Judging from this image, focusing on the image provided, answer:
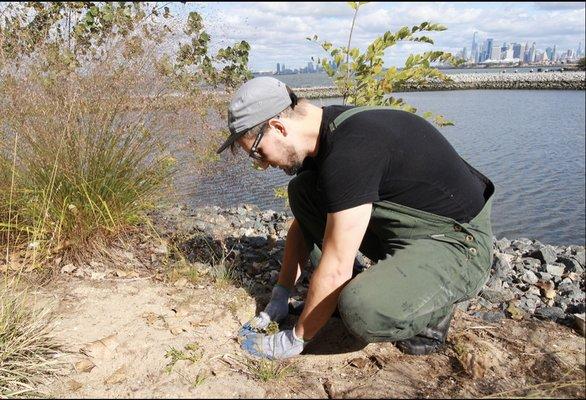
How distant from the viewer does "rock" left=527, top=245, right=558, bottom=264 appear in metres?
4.31

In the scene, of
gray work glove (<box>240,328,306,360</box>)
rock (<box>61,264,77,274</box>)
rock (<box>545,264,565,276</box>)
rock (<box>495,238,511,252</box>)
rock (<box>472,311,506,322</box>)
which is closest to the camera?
gray work glove (<box>240,328,306,360</box>)

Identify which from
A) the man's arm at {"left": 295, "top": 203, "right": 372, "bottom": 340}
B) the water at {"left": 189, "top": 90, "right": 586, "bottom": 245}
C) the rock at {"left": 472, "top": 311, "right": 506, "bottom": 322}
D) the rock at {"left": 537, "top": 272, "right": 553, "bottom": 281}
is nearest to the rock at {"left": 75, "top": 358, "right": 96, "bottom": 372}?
the man's arm at {"left": 295, "top": 203, "right": 372, "bottom": 340}

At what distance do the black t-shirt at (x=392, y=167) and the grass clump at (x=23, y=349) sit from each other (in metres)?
1.41

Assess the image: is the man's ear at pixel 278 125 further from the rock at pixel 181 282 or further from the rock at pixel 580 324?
the rock at pixel 580 324

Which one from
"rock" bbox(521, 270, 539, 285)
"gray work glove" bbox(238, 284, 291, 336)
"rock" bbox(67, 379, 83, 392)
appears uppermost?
"rock" bbox(67, 379, 83, 392)

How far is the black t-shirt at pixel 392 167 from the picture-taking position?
1.86 meters

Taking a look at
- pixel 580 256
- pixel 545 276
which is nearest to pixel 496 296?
pixel 545 276

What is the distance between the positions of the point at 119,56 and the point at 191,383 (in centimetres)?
244

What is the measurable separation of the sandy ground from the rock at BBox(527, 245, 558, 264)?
2.03 meters

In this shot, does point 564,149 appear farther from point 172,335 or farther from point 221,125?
point 172,335

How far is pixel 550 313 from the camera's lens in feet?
8.96

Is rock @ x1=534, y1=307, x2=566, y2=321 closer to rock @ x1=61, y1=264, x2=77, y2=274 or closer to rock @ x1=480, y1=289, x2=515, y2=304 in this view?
rock @ x1=480, y1=289, x2=515, y2=304

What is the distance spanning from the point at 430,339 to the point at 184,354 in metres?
1.14

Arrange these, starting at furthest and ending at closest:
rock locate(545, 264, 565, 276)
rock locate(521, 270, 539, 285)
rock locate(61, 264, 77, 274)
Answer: rock locate(545, 264, 565, 276) → rock locate(521, 270, 539, 285) → rock locate(61, 264, 77, 274)
